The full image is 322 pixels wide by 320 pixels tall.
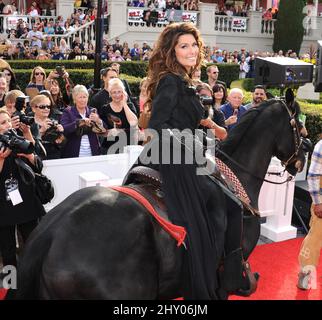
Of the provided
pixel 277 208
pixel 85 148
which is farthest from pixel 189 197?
pixel 277 208

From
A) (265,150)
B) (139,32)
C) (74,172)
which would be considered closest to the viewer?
(265,150)

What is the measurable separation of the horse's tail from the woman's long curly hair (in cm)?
149

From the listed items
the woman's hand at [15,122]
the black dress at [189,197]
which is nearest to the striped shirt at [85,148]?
the woman's hand at [15,122]

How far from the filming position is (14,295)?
11.5 ft

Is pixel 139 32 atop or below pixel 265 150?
atop

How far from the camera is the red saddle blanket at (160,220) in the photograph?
3623 millimetres

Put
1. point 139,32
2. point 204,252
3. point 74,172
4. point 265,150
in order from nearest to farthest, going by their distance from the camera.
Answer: point 204,252 < point 265,150 < point 74,172 < point 139,32

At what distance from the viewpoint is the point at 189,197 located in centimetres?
383

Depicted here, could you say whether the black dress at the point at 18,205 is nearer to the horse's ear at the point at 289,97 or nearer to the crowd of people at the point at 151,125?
the crowd of people at the point at 151,125

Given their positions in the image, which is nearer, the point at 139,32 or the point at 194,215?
the point at 194,215

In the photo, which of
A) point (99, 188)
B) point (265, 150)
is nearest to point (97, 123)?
point (265, 150)

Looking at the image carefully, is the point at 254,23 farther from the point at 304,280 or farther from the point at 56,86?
the point at 304,280
